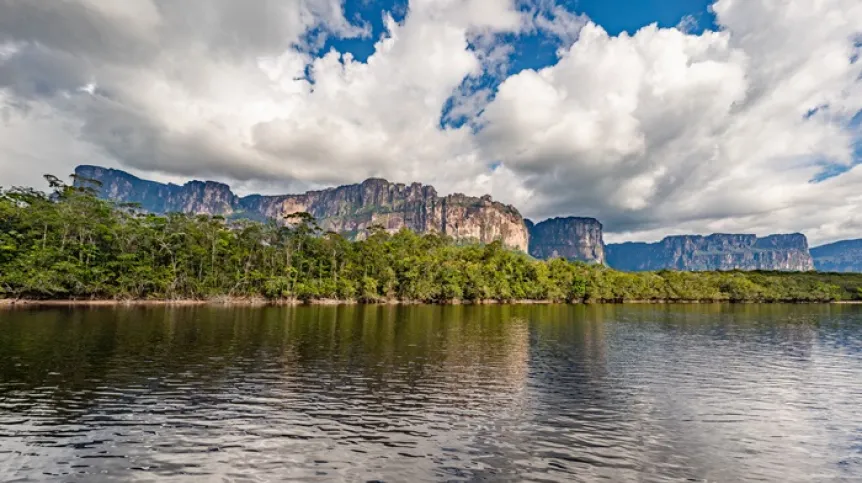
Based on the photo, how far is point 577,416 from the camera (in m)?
24.9

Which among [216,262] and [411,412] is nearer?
[411,412]

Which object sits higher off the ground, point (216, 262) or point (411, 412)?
point (216, 262)

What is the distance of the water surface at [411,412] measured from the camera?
17547mm

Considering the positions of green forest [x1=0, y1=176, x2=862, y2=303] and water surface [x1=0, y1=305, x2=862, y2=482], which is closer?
water surface [x1=0, y1=305, x2=862, y2=482]

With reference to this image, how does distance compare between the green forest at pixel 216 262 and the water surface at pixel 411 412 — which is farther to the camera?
the green forest at pixel 216 262

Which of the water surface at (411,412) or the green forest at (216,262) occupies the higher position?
the green forest at (216,262)

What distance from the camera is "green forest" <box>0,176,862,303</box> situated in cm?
10456

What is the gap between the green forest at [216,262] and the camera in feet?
343

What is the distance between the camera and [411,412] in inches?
981

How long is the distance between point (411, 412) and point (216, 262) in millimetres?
125594

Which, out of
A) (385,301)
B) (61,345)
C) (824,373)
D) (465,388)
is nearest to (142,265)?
(385,301)

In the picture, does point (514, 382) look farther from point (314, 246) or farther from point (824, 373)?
point (314, 246)

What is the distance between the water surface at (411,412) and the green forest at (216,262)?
7016 cm

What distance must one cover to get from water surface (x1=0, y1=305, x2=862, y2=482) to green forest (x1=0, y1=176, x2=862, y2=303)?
70.2 m
